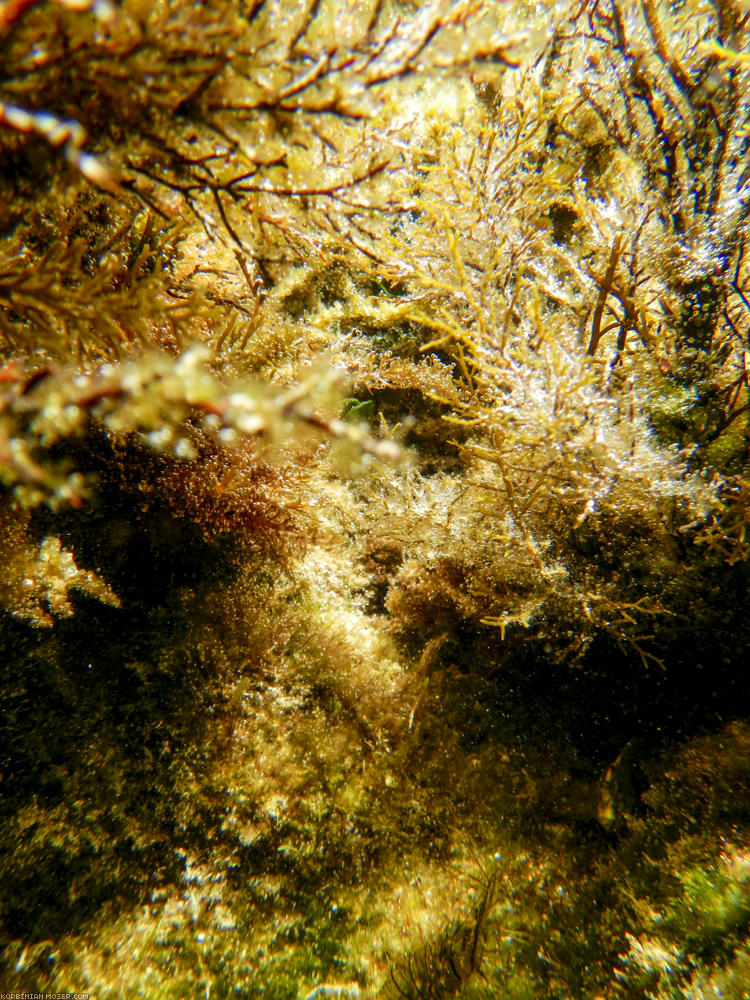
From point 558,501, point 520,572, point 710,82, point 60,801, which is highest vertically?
point 710,82

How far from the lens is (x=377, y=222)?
2.74m

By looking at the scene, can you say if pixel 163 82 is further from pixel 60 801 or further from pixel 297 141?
pixel 60 801

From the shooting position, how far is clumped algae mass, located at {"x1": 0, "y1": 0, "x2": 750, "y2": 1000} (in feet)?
7.14

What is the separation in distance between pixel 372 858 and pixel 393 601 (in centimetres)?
145

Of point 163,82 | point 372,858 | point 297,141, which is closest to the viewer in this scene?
point 163,82

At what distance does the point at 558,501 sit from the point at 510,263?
1.70m

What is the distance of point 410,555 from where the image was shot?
2955mm

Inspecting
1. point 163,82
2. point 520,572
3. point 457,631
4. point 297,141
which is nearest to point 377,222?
point 297,141

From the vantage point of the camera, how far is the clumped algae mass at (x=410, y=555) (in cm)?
218

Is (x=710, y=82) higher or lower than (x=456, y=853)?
higher

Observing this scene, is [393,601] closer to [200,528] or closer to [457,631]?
[457,631]

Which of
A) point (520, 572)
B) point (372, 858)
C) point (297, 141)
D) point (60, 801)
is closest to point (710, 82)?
point (297, 141)

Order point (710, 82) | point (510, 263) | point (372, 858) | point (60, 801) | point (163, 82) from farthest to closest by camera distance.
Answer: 1. point (510, 263)
2. point (710, 82)
3. point (372, 858)
4. point (60, 801)
5. point (163, 82)

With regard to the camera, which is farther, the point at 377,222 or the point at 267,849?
the point at 377,222
